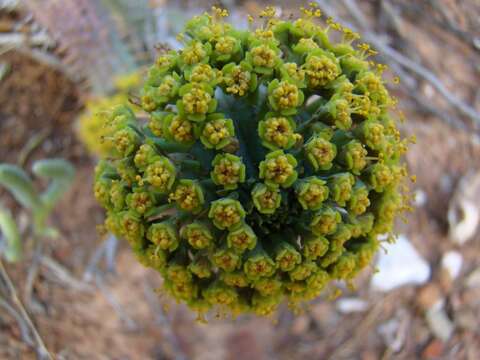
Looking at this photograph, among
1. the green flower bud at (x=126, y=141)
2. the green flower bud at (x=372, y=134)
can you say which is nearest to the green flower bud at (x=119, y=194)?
the green flower bud at (x=126, y=141)

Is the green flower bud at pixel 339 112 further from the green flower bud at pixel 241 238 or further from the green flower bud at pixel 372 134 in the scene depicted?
the green flower bud at pixel 241 238

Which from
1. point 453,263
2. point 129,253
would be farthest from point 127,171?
point 453,263

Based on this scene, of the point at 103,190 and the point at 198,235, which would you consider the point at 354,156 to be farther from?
the point at 103,190

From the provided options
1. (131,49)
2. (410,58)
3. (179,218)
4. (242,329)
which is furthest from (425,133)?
(179,218)

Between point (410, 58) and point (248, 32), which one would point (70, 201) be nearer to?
point (248, 32)

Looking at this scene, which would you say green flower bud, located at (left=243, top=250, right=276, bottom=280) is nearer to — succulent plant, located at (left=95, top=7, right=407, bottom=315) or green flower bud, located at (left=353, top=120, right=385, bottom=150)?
succulent plant, located at (left=95, top=7, right=407, bottom=315)

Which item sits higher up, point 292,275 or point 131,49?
point 292,275

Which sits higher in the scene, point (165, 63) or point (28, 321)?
point (165, 63)
